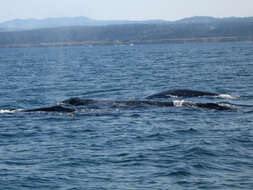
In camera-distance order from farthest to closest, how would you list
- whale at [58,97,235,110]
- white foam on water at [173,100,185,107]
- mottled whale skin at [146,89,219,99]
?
mottled whale skin at [146,89,219,99] → white foam on water at [173,100,185,107] → whale at [58,97,235,110]

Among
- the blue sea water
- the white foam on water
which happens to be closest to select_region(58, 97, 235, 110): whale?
the white foam on water

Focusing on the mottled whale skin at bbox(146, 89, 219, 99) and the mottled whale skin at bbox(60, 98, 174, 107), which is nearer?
the mottled whale skin at bbox(60, 98, 174, 107)

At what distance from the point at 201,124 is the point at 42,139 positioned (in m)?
6.63

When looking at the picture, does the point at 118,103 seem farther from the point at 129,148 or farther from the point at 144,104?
the point at 129,148

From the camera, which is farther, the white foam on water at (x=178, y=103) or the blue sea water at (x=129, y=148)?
the white foam on water at (x=178, y=103)

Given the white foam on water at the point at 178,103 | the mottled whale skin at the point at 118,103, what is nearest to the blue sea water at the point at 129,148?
the white foam on water at the point at 178,103

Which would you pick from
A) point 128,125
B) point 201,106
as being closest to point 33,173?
point 128,125

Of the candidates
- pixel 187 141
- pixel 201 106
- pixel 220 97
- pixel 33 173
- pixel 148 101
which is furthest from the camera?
pixel 220 97

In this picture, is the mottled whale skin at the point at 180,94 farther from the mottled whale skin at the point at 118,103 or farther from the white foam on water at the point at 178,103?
the mottled whale skin at the point at 118,103

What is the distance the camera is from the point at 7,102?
3350 centimetres

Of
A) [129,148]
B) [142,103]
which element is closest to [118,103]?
[142,103]

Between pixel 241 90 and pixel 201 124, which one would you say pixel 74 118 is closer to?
pixel 201 124

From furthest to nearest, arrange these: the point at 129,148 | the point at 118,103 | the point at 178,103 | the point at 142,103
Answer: the point at 118,103 < the point at 142,103 < the point at 178,103 < the point at 129,148

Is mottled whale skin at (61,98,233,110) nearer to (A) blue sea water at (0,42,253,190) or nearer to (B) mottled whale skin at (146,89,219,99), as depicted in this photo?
(A) blue sea water at (0,42,253,190)
